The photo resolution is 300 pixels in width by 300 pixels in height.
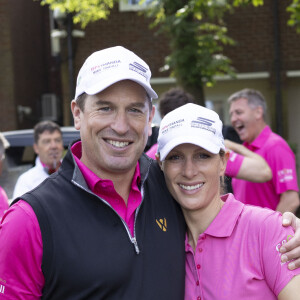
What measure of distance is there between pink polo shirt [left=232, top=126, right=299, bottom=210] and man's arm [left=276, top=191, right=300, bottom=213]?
0.06 metres

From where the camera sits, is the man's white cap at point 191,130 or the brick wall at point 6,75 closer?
the man's white cap at point 191,130

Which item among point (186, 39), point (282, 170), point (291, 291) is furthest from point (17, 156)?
point (291, 291)

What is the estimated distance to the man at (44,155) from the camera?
5480 mm

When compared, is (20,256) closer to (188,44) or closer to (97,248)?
(97,248)

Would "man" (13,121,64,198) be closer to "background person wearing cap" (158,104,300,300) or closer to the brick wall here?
"background person wearing cap" (158,104,300,300)

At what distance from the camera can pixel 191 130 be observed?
8.34 ft

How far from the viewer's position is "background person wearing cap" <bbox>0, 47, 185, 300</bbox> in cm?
213

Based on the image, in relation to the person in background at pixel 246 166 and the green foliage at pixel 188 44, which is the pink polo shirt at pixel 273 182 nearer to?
the person in background at pixel 246 166

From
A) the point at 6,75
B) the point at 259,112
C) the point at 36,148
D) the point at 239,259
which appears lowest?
the point at 239,259

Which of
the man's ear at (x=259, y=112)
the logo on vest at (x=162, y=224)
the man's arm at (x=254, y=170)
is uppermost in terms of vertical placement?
the man's ear at (x=259, y=112)

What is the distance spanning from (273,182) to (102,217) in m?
3.08

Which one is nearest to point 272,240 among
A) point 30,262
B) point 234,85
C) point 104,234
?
point 104,234

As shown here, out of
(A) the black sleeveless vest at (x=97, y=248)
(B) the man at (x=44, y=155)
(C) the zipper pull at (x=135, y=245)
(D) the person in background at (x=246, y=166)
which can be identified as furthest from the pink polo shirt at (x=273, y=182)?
(C) the zipper pull at (x=135, y=245)

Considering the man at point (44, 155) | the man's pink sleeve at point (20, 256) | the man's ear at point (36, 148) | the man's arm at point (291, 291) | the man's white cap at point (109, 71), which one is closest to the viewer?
the man's pink sleeve at point (20, 256)
